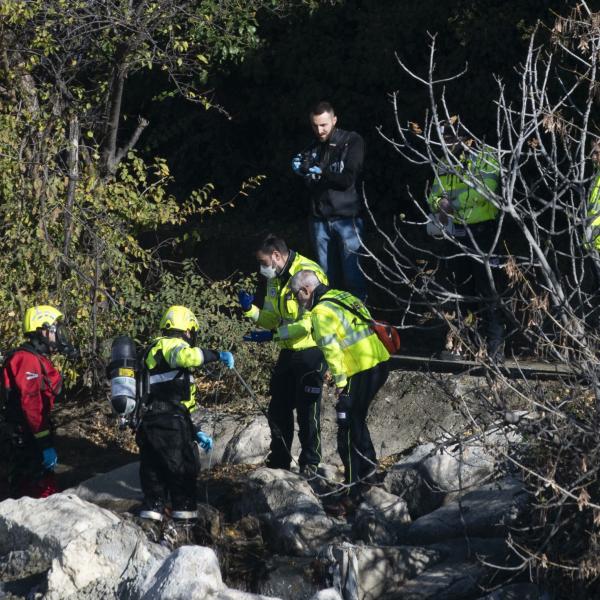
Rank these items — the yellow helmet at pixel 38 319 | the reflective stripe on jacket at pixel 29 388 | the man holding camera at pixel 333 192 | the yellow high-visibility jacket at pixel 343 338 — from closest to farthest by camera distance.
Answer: the yellow high-visibility jacket at pixel 343 338 → the reflective stripe on jacket at pixel 29 388 → the yellow helmet at pixel 38 319 → the man holding camera at pixel 333 192

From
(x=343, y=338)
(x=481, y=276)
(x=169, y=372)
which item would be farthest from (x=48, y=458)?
(x=481, y=276)

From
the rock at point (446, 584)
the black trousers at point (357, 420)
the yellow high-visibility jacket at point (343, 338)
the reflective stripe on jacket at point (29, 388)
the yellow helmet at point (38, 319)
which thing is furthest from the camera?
the yellow helmet at point (38, 319)

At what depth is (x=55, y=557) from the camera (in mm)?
7523

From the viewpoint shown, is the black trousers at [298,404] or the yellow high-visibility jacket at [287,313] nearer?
the yellow high-visibility jacket at [287,313]

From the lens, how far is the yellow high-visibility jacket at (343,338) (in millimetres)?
8500

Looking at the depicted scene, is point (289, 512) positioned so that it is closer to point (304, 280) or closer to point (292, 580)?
point (292, 580)

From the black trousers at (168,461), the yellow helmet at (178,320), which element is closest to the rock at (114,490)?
the black trousers at (168,461)

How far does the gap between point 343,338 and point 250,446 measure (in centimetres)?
211

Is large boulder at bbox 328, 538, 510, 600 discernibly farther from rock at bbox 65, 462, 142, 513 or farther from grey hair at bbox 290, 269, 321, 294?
rock at bbox 65, 462, 142, 513

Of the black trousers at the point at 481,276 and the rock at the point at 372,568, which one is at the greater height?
the black trousers at the point at 481,276

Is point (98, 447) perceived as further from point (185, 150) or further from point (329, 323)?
point (185, 150)

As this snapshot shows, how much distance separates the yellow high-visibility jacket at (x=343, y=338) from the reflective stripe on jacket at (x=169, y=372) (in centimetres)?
83

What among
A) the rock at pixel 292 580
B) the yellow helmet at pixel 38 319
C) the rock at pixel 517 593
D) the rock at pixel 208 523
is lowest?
the rock at pixel 292 580

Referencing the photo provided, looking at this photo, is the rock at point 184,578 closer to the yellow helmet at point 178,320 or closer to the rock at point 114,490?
the yellow helmet at point 178,320
